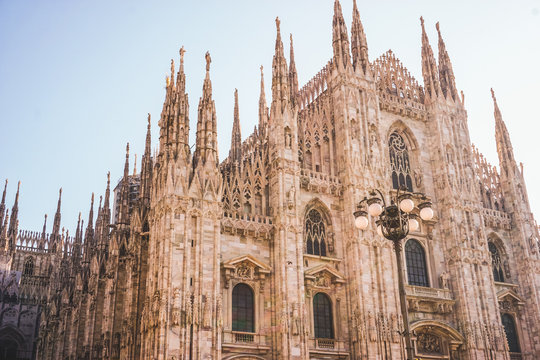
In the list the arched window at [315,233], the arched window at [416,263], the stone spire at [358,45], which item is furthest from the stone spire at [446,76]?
the arched window at [315,233]

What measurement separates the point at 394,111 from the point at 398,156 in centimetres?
307

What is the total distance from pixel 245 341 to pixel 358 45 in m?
20.9

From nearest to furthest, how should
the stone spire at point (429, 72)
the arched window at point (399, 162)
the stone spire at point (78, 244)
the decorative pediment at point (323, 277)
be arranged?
the decorative pediment at point (323, 277)
the arched window at point (399, 162)
the stone spire at point (429, 72)
the stone spire at point (78, 244)

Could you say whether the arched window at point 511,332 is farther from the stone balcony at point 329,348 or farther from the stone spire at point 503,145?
the stone balcony at point 329,348

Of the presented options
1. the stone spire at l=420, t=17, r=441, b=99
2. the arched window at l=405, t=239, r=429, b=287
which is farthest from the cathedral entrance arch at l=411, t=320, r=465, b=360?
the stone spire at l=420, t=17, r=441, b=99

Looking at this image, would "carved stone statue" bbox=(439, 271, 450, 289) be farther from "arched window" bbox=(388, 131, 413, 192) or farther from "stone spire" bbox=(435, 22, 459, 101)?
"stone spire" bbox=(435, 22, 459, 101)

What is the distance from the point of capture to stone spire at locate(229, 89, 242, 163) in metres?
39.2

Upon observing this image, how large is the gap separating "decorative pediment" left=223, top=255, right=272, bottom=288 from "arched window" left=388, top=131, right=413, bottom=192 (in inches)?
486

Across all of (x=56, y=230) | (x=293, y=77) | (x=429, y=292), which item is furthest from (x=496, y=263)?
(x=56, y=230)

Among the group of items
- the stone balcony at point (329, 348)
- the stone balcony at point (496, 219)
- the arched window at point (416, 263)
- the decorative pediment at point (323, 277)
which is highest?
the stone balcony at point (496, 219)

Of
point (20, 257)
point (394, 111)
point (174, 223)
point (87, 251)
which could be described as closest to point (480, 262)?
point (394, 111)

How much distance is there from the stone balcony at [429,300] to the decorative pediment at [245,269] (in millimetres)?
9348

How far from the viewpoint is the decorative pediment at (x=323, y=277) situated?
3120cm

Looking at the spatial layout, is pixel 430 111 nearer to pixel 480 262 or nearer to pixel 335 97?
pixel 335 97
